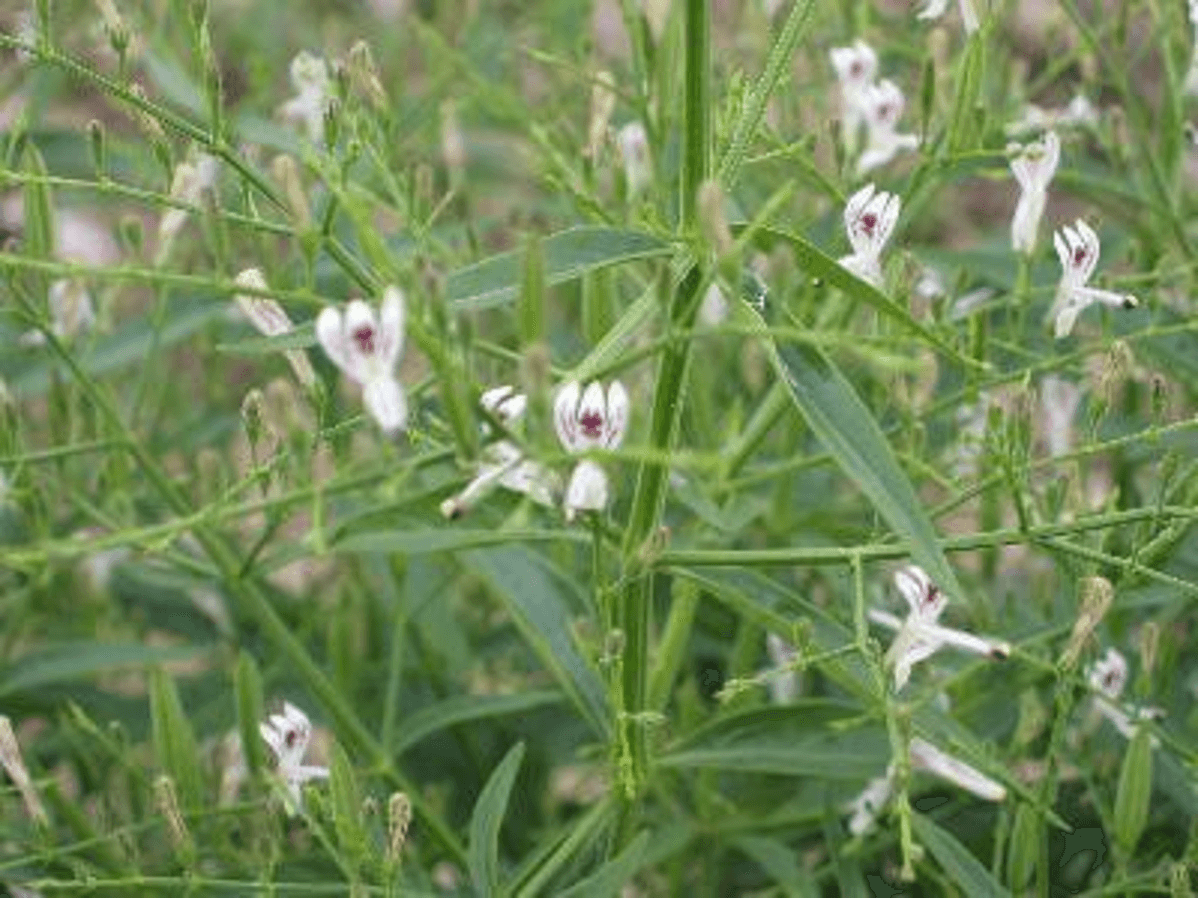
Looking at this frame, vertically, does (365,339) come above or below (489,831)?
above

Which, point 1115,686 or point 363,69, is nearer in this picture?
point 363,69

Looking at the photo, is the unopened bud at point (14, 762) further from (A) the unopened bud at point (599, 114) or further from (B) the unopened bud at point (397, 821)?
(A) the unopened bud at point (599, 114)

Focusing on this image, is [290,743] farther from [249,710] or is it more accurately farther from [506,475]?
[506,475]

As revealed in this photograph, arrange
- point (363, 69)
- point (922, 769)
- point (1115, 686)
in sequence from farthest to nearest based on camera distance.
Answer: point (922, 769)
point (1115, 686)
point (363, 69)

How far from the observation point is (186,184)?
164 centimetres

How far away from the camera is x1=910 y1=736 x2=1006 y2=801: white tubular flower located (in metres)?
1.37

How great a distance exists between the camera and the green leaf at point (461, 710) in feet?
5.83

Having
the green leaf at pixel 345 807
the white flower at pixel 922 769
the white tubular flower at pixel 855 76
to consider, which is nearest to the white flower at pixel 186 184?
the green leaf at pixel 345 807

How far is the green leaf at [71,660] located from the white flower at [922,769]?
617mm

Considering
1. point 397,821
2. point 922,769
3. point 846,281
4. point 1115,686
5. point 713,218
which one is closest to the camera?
point 713,218

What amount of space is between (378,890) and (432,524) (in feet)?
1.04

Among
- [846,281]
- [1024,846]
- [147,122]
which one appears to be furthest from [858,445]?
[147,122]

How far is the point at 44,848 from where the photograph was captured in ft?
5.06

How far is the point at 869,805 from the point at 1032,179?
1.66ft
